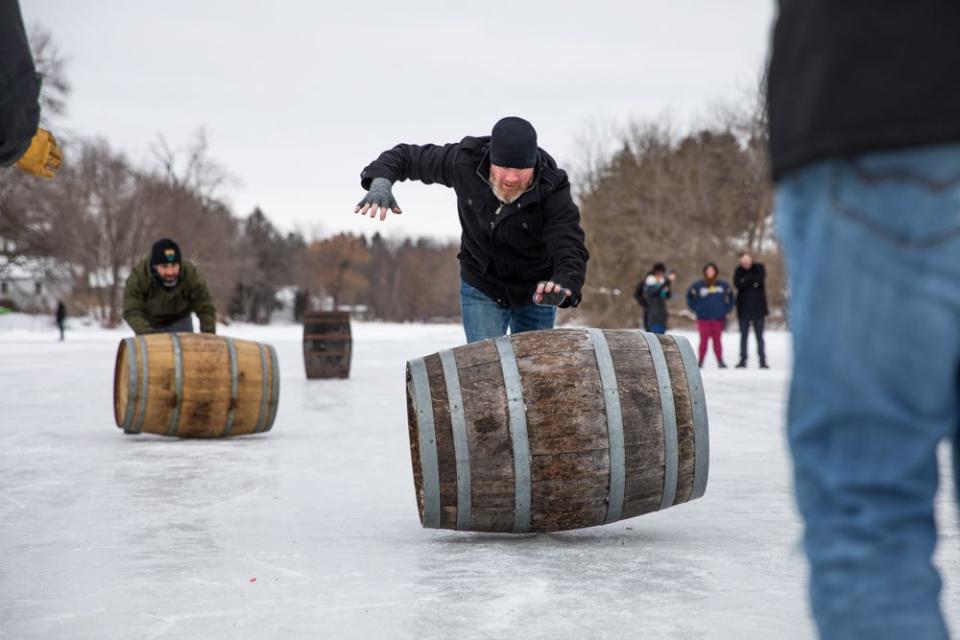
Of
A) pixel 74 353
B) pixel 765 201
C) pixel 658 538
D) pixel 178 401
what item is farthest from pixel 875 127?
pixel 765 201

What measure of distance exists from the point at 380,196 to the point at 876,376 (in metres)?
2.88

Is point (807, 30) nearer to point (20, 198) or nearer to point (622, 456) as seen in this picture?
point (622, 456)

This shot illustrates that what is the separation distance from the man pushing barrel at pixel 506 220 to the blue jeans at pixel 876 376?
283 cm

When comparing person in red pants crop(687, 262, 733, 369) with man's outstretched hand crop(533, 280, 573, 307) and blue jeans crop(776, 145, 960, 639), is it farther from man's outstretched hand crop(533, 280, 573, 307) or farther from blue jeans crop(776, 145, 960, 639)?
blue jeans crop(776, 145, 960, 639)

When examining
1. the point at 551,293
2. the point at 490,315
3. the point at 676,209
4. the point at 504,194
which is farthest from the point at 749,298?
the point at 676,209

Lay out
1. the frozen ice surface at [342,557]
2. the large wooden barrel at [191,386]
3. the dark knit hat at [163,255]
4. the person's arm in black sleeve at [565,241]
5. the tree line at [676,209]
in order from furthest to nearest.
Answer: the tree line at [676,209]
the dark knit hat at [163,255]
the large wooden barrel at [191,386]
the person's arm in black sleeve at [565,241]
the frozen ice surface at [342,557]

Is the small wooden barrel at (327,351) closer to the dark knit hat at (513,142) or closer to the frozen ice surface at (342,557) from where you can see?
the frozen ice surface at (342,557)

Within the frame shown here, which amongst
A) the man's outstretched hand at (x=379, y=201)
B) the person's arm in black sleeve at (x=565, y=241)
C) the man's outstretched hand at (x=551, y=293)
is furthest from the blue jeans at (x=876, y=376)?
the person's arm in black sleeve at (x=565, y=241)

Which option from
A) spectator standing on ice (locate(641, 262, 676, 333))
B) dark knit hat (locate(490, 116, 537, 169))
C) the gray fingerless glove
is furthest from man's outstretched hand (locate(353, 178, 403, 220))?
spectator standing on ice (locate(641, 262, 676, 333))

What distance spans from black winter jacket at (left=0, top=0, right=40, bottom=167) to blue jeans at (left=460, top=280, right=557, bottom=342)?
8.40ft

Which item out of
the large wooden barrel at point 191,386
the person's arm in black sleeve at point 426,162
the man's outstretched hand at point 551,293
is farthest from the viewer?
the large wooden barrel at point 191,386

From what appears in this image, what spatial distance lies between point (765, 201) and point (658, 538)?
37043 mm

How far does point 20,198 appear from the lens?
4078 centimetres

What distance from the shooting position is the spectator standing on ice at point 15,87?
2.33 meters
